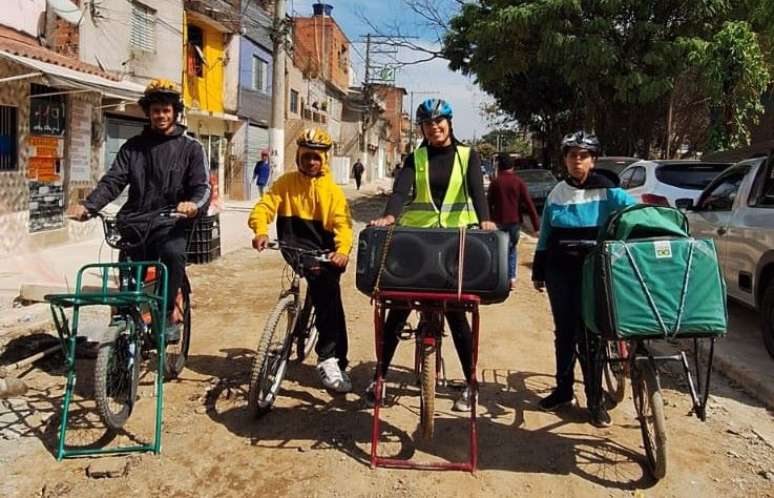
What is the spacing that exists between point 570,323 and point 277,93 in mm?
15551

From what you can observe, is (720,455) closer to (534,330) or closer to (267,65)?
(534,330)

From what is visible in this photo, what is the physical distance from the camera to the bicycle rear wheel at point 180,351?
477cm

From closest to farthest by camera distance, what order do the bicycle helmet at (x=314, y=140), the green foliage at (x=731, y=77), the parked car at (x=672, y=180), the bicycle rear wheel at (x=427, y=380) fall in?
the bicycle rear wheel at (x=427, y=380)
the bicycle helmet at (x=314, y=140)
the parked car at (x=672, y=180)
the green foliage at (x=731, y=77)

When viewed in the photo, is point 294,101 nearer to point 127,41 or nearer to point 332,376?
point 127,41

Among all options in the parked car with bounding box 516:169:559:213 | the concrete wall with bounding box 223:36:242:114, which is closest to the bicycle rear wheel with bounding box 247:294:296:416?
the parked car with bounding box 516:169:559:213

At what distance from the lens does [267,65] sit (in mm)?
25922

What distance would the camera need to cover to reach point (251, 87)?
79.4 feet

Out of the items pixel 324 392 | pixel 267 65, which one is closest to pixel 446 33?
pixel 267 65

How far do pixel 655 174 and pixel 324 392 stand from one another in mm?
7524

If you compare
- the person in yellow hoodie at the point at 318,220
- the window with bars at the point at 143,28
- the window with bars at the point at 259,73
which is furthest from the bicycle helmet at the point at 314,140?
the window with bars at the point at 259,73

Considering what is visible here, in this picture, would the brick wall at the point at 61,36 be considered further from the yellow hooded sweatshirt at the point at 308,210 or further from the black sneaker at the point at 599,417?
the black sneaker at the point at 599,417

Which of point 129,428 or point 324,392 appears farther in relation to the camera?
point 324,392

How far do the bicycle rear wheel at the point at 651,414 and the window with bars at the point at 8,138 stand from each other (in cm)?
926

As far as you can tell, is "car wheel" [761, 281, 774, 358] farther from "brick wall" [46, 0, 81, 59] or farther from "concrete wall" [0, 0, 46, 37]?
"brick wall" [46, 0, 81, 59]
